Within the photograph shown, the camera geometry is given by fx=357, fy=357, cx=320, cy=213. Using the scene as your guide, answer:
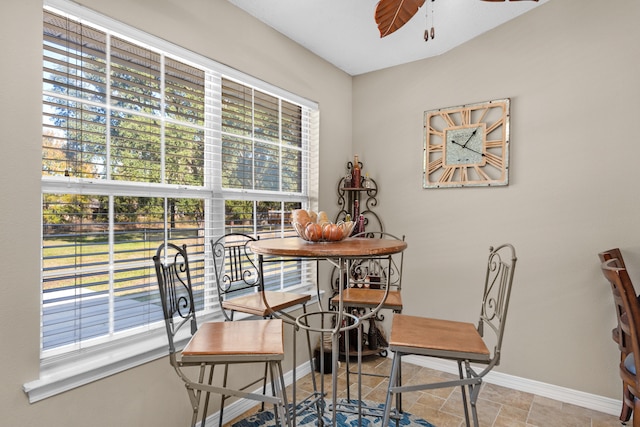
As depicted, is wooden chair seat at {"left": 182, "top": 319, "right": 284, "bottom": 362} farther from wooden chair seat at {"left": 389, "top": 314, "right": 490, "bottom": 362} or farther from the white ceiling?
the white ceiling

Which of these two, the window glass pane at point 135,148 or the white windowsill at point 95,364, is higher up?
the window glass pane at point 135,148

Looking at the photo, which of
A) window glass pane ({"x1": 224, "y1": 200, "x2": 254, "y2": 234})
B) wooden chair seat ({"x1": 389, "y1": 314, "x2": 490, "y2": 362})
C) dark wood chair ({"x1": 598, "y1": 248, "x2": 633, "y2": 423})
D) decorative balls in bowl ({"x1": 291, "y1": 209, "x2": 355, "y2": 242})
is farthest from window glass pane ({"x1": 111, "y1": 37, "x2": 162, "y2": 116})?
dark wood chair ({"x1": 598, "y1": 248, "x2": 633, "y2": 423})

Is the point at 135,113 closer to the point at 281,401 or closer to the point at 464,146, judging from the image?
the point at 281,401

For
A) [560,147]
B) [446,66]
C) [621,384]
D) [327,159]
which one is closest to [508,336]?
[621,384]

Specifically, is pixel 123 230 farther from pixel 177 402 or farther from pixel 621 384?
pixel 621 384

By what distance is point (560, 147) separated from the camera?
2580 mm

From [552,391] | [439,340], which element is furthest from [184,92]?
[552,391]

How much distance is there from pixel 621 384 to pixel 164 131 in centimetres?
331

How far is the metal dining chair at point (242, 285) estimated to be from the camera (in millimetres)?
2037

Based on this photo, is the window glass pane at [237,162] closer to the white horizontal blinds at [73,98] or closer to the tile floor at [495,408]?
the white horizontal blinds at [73,98]

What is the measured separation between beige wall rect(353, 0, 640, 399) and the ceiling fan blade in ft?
4.45

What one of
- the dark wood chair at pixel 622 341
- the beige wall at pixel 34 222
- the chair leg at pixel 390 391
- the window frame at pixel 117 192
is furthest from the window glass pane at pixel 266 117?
the dark wood chair at pixel 622 341

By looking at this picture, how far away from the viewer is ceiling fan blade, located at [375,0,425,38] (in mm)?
1727

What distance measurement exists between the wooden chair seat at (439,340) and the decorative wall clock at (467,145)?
59.9 inches
